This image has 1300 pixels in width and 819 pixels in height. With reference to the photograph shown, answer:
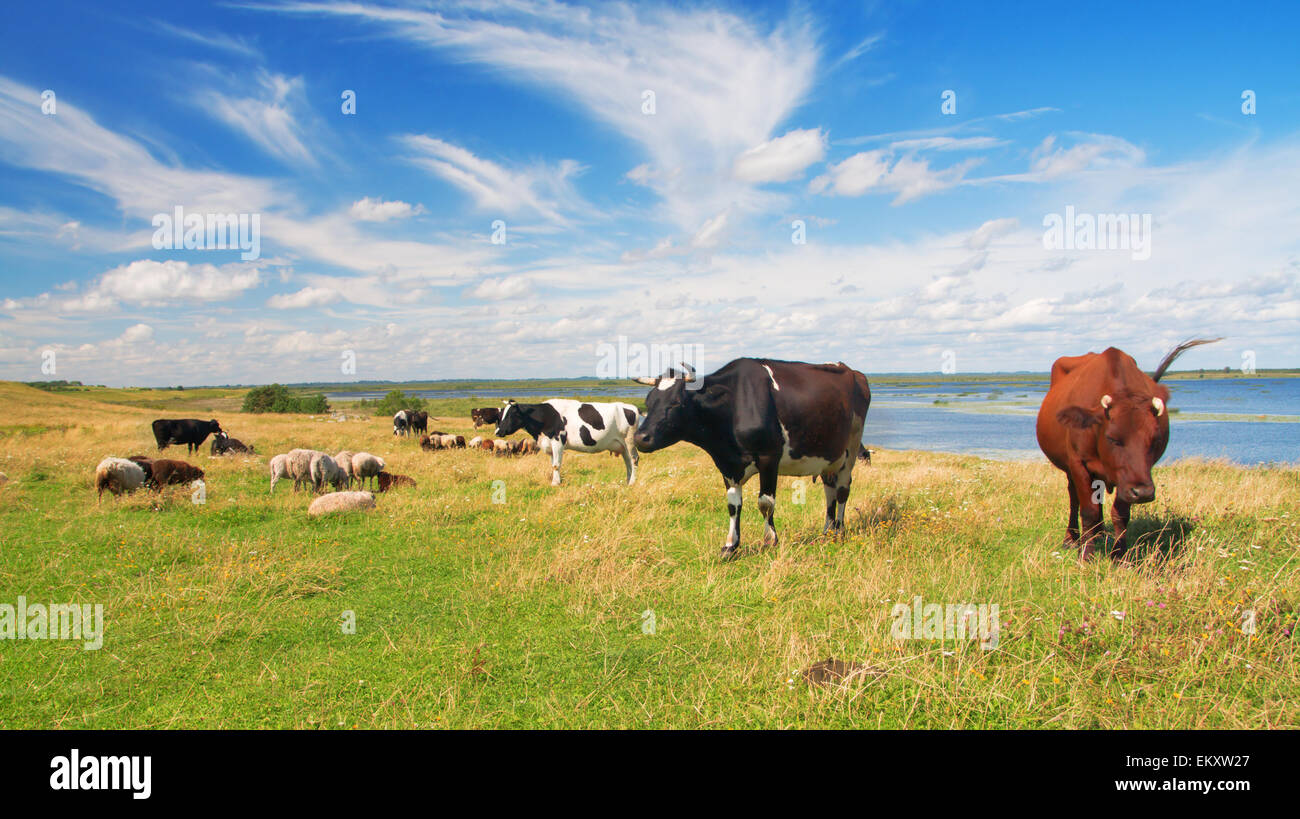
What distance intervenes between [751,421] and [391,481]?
922cm

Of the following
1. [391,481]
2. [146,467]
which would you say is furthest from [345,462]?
[146,467]

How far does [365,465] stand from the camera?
1419 centimetres

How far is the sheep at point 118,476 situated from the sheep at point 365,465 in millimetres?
3839

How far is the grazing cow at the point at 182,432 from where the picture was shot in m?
20.6

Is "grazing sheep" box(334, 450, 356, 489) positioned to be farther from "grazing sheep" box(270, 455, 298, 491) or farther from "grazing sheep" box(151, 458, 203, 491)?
"grazing sheep" box(151, 458, 203, 491)

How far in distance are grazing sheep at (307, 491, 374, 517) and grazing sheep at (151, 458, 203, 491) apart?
13.2ft

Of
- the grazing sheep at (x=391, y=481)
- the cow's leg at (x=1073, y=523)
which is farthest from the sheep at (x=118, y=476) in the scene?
the cow's leg at (x=1073, y=523)

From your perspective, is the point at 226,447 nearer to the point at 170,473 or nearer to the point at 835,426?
the point at 170,473

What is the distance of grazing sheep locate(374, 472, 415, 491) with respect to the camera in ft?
43.0

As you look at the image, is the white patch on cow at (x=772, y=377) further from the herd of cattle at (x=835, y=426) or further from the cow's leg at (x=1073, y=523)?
the cow's leg at (x=1073, y=523)

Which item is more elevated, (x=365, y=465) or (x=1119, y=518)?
(x=1119, y=518)

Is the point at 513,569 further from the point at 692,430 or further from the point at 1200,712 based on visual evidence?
the point at 1200,712
